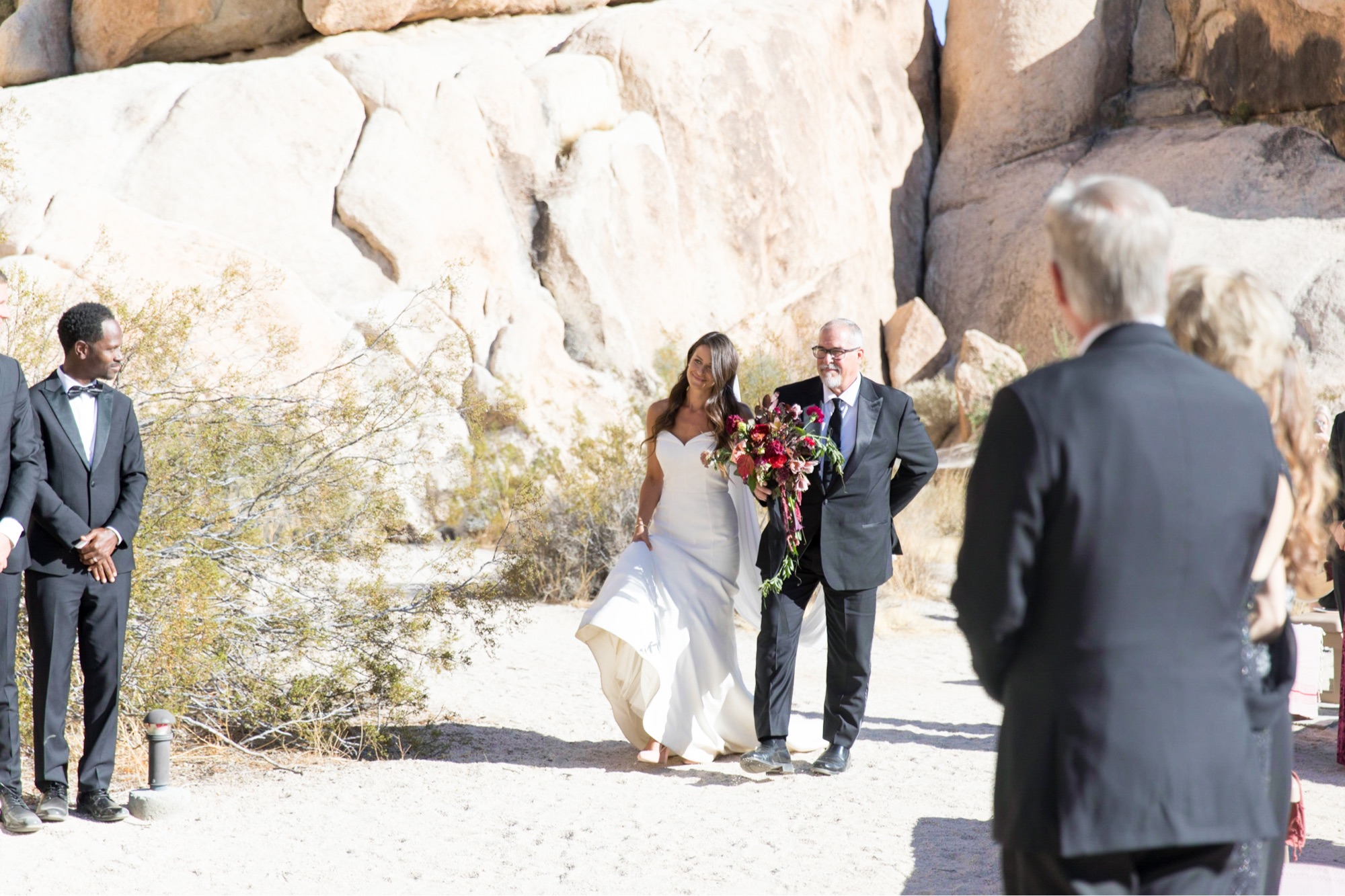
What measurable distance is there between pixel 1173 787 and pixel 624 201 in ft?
55.4

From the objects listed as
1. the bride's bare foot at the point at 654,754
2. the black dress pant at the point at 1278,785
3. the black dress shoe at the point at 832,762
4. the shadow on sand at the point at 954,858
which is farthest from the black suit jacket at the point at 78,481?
the black dress pant at the point at 1278,785

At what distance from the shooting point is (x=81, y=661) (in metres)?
4.85

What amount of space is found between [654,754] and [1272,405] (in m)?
3.93

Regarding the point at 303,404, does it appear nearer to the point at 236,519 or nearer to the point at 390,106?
the point at 236,519

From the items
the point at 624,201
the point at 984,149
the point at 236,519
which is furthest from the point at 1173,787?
the point at 984,149

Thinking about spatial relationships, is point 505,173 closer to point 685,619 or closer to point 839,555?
point 685,619

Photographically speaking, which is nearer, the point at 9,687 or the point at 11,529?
the point at 11,529

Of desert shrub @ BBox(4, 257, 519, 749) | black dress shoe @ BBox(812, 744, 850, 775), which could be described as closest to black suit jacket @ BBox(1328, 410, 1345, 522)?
black dress shoe @ BBox(812, 744, 850, 775)

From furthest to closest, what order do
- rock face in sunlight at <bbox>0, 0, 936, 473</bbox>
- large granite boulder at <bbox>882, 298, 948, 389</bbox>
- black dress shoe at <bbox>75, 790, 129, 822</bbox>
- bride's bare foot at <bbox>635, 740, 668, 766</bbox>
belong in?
large granite boulder at <bbox>882, 298, 948, 389</bbox>
rock face in sunlight at <bbox>0, 0, 936, 473</bbox>
bride's bare foot at <bbox>635, 740, 668, 766</bbox>
black dress shoe at <bbox>75, 790, 129, 822</bbox>

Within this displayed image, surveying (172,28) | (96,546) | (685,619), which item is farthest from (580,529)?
(172,28)

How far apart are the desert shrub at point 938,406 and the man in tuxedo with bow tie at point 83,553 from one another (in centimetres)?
1658

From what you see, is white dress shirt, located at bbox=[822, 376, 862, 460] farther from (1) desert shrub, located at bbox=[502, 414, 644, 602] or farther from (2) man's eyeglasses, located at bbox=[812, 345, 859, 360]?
(1) desert shrub, located at bbox=[502, 414, 644, 602]

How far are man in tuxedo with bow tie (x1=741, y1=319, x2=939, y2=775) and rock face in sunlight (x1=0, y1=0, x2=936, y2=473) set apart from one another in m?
5.34

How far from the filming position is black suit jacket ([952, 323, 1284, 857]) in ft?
6.06
